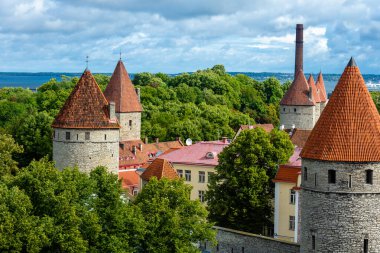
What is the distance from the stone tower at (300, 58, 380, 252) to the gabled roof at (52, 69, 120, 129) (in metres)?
21.3

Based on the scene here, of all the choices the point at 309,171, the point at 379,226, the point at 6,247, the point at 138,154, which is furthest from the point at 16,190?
the point at 138,154

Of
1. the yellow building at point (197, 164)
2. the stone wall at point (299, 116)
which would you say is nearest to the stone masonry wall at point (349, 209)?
the yellow building at point (197, 164)

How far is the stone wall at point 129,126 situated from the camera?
74.8 meters

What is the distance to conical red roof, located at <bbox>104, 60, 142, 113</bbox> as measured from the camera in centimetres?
7450

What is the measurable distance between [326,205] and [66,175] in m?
12.8

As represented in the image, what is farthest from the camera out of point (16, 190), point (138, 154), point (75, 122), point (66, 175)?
point (138, 154)

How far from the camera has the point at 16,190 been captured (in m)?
36.7

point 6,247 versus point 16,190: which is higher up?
point 16,190

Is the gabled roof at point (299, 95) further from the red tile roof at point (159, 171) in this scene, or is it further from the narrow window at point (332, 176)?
the narrow window at point (332, 176)

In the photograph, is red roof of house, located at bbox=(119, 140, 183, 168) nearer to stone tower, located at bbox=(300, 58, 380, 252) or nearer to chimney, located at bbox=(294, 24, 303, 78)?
stone tower, located at bbox=(300, 58, 380, 252)

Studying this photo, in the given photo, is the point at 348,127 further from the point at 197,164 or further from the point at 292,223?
the point at 197,164

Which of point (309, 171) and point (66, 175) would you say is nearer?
point (309, 171)

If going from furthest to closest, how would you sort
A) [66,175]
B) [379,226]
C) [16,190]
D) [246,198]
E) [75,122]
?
1. [75,122]
2. [246,198]
3. [66,175]
4. [16,190]
5. [379,226]

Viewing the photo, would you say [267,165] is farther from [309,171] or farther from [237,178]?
[309,171]
